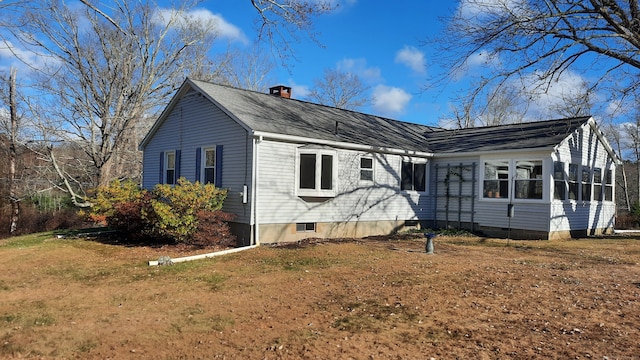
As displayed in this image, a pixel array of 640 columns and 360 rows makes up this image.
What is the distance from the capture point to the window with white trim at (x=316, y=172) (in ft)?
44.6

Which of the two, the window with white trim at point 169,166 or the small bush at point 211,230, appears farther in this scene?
the window with white trim at point 169,166

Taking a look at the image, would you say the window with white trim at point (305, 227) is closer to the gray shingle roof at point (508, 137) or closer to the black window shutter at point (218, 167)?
the black window shutter at point (218, 167)

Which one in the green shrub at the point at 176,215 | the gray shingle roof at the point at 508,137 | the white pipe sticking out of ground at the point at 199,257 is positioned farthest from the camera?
the gray shingle roof at the point at 508,137

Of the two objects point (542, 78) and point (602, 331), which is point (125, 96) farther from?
point (602, 331)

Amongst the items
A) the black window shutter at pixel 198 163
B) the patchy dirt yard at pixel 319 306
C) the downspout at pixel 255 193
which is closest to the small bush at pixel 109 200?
the black window shutter at pixel 198 163

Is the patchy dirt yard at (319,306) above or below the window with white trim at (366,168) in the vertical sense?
below

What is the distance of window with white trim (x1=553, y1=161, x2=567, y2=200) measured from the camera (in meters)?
15.1

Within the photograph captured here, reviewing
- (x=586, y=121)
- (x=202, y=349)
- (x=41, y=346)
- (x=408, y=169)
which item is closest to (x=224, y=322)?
(x=202, y=349)

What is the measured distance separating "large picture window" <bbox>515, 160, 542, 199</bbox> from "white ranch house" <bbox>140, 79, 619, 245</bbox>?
35 mm

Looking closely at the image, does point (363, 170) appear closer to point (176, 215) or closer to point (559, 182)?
point (176, 215)

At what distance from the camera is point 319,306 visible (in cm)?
645

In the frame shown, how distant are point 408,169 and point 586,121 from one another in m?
6.85

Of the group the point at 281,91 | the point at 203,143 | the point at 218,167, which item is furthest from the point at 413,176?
the point at 203,143

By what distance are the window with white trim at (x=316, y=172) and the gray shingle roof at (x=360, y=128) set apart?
0.57m
